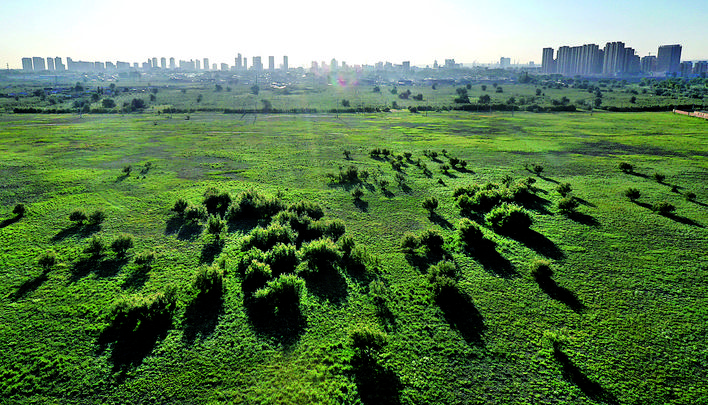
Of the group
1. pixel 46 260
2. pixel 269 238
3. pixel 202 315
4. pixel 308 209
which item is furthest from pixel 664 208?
pixel 46 260

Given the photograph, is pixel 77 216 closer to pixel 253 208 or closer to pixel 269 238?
pixel 253 208

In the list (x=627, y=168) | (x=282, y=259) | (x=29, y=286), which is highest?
(x=627, y=168)

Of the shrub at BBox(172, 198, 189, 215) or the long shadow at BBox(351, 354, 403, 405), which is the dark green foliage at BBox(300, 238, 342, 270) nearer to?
the long shadow at BBox(351, 354, 403, 405)

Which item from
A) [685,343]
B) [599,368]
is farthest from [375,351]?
[685,343]

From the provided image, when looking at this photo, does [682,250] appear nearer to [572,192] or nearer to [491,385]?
[572,192]

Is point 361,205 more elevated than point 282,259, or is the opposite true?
point 361,205

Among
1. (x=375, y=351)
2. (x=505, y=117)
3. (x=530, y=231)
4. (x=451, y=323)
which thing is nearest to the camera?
(x=375, y=351)

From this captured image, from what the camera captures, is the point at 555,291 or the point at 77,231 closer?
the point at 555,291
